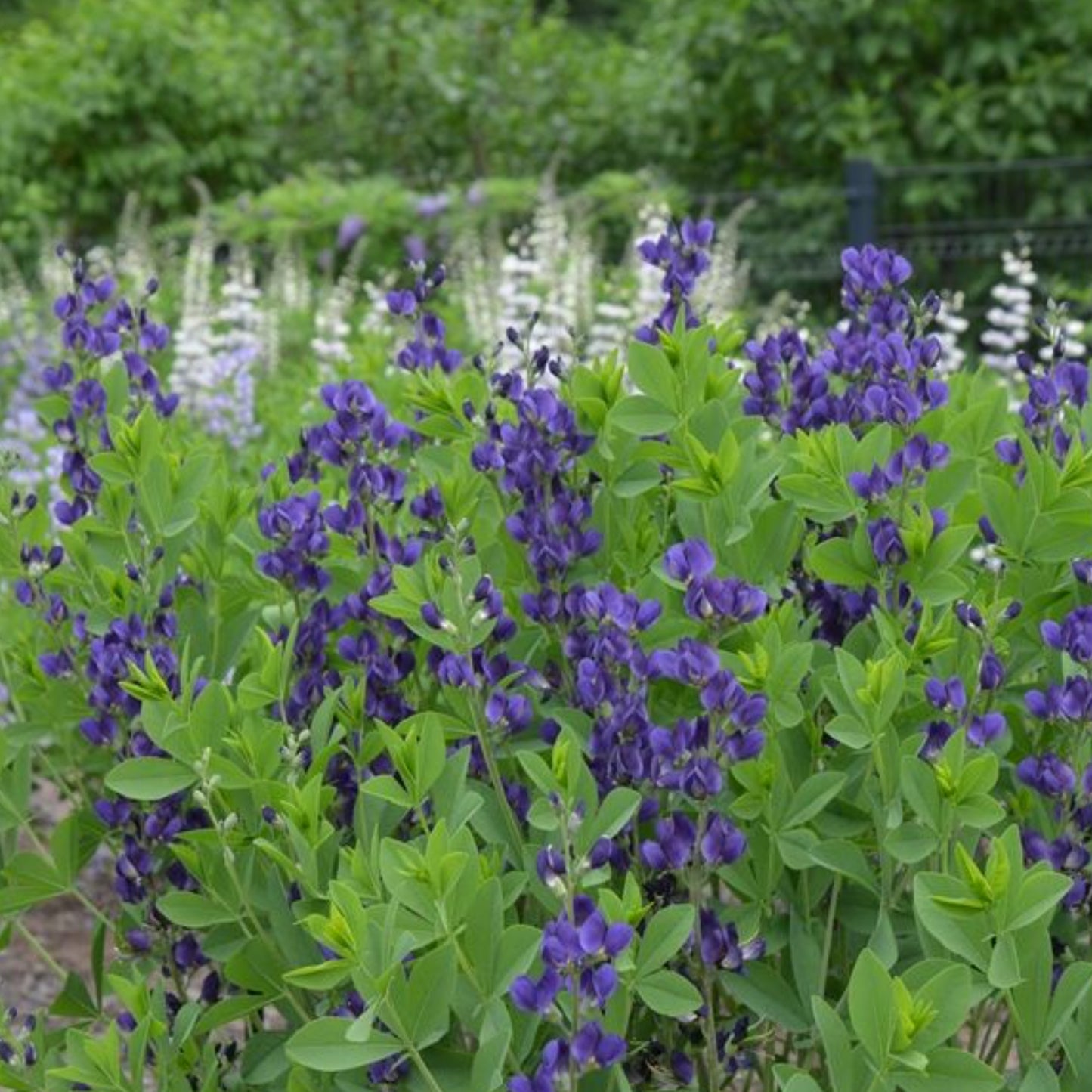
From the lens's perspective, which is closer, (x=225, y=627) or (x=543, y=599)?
(x=543, y=599)

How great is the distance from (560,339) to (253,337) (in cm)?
85

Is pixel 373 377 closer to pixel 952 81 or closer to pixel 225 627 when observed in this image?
pixel 225 627

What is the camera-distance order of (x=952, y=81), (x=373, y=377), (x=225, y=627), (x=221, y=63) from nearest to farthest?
1. (x=225, y=627)
2. (x=373, y=377)
3. (x=952, y=81)
4. (x=221, y=63)

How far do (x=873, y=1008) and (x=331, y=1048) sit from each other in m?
0.45

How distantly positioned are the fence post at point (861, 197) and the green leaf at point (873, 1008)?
714 centimetres

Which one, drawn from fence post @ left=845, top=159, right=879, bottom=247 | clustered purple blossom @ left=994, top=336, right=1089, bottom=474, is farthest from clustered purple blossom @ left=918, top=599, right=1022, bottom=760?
fence post @ left=845, top=159, right=879, bottom=247

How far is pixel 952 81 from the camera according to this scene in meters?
9.24

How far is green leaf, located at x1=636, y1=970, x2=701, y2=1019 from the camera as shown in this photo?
1.72 m

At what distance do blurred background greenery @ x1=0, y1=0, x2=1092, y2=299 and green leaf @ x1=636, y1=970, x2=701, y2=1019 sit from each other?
709 cm

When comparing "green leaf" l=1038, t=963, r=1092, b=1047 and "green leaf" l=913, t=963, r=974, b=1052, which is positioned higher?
"green leaf" l=913, t=963, r=974, b=1052

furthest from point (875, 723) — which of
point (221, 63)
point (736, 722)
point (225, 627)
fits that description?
point (221, 63)

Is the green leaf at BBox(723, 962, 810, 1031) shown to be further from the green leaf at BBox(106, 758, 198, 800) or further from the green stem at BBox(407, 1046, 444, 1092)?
the green leaf at BBox(106, 758, 198, 800)

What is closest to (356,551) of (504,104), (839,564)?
(839,564)

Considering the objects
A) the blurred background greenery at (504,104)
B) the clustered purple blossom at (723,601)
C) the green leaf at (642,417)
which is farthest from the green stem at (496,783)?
the blurred background greenery at (504,104)
